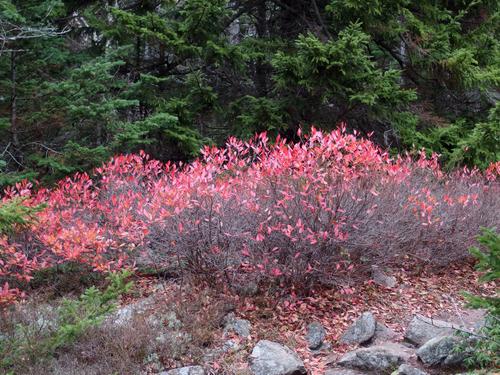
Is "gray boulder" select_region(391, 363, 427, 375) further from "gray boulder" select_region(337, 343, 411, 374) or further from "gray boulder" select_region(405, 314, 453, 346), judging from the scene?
"gray boulder" select_region(405, 314, 453, 346)

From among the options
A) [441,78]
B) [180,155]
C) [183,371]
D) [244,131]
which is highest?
[441,78]

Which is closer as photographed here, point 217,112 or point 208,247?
point 208,247

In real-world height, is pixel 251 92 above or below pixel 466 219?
above

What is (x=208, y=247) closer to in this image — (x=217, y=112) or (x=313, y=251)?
(x=313, y=251)

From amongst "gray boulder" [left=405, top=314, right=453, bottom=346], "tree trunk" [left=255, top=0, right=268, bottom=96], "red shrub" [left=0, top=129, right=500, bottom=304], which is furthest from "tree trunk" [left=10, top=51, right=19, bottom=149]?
"gray boulder" [left=405, top=314, right=453, bottom=346]

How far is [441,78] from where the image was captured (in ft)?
30.9

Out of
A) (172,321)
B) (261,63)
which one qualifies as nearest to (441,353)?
(172,321)

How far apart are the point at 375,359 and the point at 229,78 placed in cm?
682

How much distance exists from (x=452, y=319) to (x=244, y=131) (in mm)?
4613

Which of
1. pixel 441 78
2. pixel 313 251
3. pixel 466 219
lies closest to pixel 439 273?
pixel 466 219

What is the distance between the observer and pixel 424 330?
15.6 feet

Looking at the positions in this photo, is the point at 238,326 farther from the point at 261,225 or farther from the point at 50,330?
the point at 50,330

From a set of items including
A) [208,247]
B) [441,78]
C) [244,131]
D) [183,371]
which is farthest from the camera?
[441,78]

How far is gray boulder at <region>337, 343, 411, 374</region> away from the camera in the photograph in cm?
426
